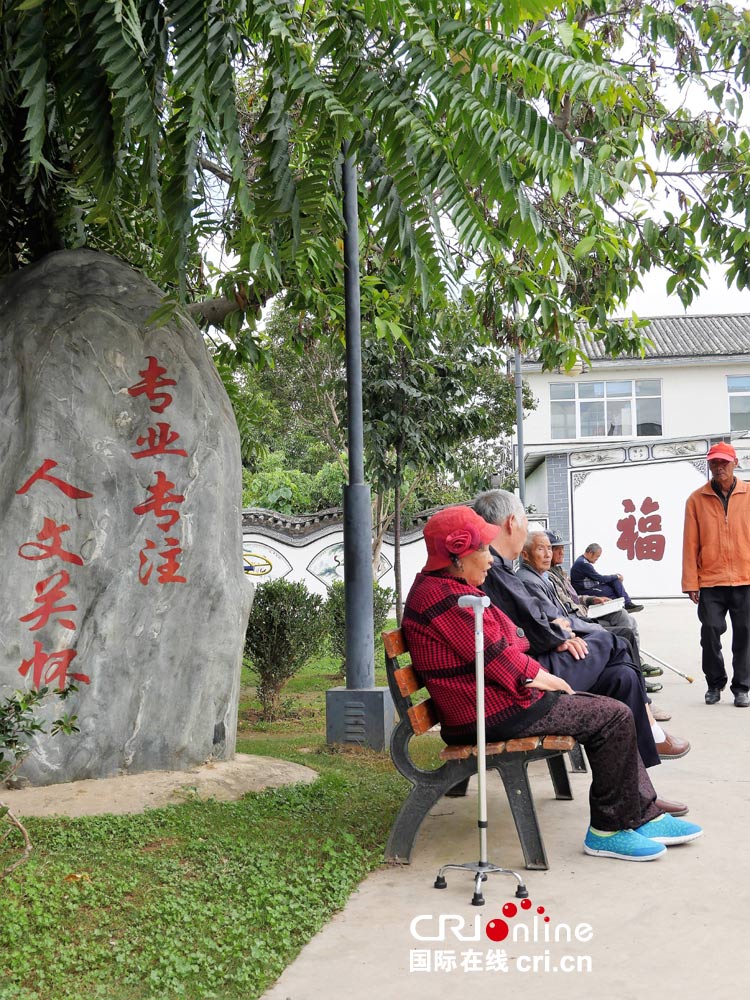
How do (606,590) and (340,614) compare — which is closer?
(606,590)

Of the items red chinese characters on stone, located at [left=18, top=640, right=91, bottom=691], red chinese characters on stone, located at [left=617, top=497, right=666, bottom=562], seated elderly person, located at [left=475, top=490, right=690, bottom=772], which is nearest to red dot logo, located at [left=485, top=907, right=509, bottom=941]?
seated elderly person, located at [left=475, top=490, right=690, bottom=772]

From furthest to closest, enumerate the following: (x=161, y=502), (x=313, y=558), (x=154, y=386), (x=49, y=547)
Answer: (x=313, y=558), (x=154, y=386), (x=161, y=502), (x=49, y=547)

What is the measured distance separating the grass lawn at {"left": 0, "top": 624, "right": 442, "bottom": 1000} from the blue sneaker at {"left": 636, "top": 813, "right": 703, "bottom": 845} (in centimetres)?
114

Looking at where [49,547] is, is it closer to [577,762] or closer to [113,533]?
[113,533]

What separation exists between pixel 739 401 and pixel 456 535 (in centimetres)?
2796

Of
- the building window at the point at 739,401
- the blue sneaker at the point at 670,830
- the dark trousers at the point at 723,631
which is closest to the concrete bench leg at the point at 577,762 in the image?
the blue sneaker at the point at 670,830

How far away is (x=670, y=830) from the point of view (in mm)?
4332

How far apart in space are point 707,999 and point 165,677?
3408mm

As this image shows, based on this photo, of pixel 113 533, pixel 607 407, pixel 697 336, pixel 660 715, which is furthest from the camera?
pixel 697 336

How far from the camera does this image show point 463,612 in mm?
4098

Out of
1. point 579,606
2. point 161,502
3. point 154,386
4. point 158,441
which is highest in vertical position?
point 154,386

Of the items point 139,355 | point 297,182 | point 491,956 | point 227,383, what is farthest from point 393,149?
point 227,383

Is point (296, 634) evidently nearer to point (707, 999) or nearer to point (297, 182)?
point (297, 182)

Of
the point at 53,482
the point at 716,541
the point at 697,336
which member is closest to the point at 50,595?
the point at 53,482
